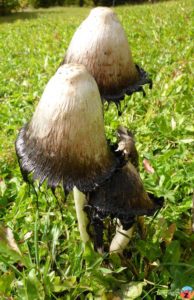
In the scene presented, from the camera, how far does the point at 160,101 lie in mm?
2750

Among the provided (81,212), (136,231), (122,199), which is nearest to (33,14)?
(136,231)

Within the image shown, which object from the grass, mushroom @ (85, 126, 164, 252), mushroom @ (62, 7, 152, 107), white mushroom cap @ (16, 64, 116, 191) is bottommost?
the grass

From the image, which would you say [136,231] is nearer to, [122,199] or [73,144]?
[122,199]

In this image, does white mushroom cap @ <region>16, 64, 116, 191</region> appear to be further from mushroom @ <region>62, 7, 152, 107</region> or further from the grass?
the grass

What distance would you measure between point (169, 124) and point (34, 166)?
147 centimetres

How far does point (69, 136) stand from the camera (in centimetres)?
106

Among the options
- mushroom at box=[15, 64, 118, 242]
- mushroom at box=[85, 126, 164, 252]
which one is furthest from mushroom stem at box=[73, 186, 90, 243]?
mushroom at box=[15, 64, 118, 242]

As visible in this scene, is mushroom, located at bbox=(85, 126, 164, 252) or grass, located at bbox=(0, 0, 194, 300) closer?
mushroom, located at bbox=(85, 126, 164, 252)

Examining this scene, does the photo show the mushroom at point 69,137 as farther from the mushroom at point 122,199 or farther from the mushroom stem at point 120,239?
the mushroom stem at point 120,239

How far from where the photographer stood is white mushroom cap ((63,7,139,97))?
1.22m

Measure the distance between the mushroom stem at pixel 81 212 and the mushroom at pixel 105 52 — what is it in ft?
1.06

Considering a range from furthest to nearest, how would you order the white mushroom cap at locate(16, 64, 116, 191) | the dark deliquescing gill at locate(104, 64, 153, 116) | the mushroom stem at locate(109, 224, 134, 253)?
the mushroom stem at locate(109, 224, 134, 253) < the dark deliquescing gill at locate(104, 64, 153, 116) < the white mushroom cap at locate(16, 64, 116, 191)

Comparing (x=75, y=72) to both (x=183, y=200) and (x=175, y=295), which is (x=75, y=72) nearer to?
(x=175, y=295)

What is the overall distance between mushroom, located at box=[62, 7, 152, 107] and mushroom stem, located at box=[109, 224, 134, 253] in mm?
462
